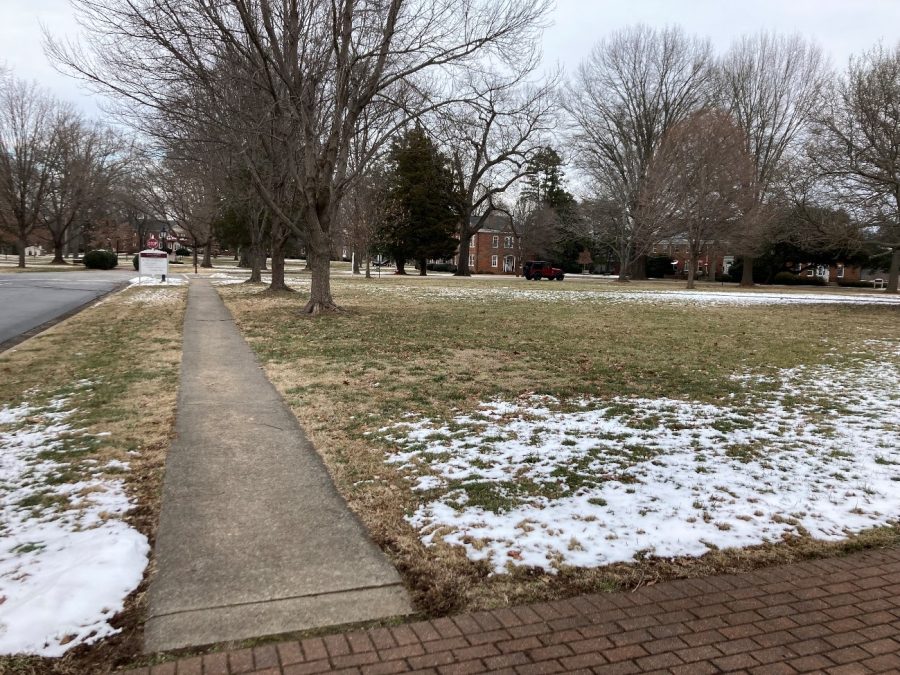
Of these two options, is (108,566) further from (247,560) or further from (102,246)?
(102,246)

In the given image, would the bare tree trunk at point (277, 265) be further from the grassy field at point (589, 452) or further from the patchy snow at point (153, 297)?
the grassy field at point (589, 452)

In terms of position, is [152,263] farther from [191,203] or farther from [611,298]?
[611,298]

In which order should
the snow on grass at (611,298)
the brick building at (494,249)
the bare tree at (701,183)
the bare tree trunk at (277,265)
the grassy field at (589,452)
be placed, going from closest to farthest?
the grassy field at (589,452), the bare tree trunk at (277,265), the snow on grass at (611,298), the bare tree at (701,183), the brick building at (494,249)

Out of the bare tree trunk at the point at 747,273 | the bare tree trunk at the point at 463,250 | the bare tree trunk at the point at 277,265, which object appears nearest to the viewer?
the bare tree trunk at the point at 277,265

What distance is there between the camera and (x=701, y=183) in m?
Result: 35.1

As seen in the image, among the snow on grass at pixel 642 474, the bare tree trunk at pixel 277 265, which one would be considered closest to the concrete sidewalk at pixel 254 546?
the snow on grass at pixel 642 474

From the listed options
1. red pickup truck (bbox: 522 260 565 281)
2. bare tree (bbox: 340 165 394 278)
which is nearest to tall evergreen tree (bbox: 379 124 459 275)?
bare tree (bbox: 340 165 394 278)

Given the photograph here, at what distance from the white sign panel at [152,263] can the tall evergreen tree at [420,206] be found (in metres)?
23.4

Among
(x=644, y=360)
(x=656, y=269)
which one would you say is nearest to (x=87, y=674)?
(x=644, y=360)

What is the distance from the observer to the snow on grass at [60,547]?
280cm

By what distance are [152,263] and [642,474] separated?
28942mm

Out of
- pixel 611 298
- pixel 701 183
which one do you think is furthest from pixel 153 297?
pixel 701 183

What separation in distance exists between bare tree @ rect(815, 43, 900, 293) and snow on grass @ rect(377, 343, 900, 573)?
19.2 meters

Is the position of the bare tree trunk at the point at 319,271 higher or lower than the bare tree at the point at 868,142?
lower
